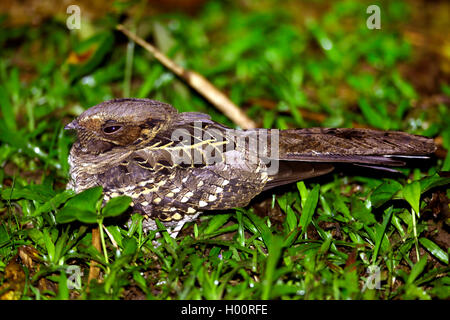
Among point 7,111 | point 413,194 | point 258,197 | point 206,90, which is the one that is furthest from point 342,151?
point 7,111

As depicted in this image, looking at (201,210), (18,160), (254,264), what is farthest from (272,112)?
(18,160)

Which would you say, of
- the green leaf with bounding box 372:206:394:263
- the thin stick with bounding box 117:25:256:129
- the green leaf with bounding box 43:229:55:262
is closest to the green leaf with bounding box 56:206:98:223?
the green leaf with bounding box 43:229:55:262

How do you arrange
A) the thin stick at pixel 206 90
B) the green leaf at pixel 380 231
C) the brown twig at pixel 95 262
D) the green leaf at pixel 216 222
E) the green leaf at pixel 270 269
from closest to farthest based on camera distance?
the green leaf at pixel 270 269 → the brown twig at pixel 95 262 → the green leaf at pixel 380 231 → the green leaf at pixel 216 222 → the thin stick at pixel 206 90

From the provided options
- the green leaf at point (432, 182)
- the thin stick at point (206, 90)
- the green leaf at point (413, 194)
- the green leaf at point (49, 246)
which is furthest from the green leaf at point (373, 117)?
the green leaf at point (49, 246)

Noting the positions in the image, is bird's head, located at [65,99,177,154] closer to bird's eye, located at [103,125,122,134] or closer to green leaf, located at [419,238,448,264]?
bird's eye, located at [103,125,122,134]

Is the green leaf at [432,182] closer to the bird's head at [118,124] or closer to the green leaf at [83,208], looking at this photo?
the bird's head at [118,124]

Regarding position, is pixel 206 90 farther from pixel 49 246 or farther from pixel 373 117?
pixel 49 246
